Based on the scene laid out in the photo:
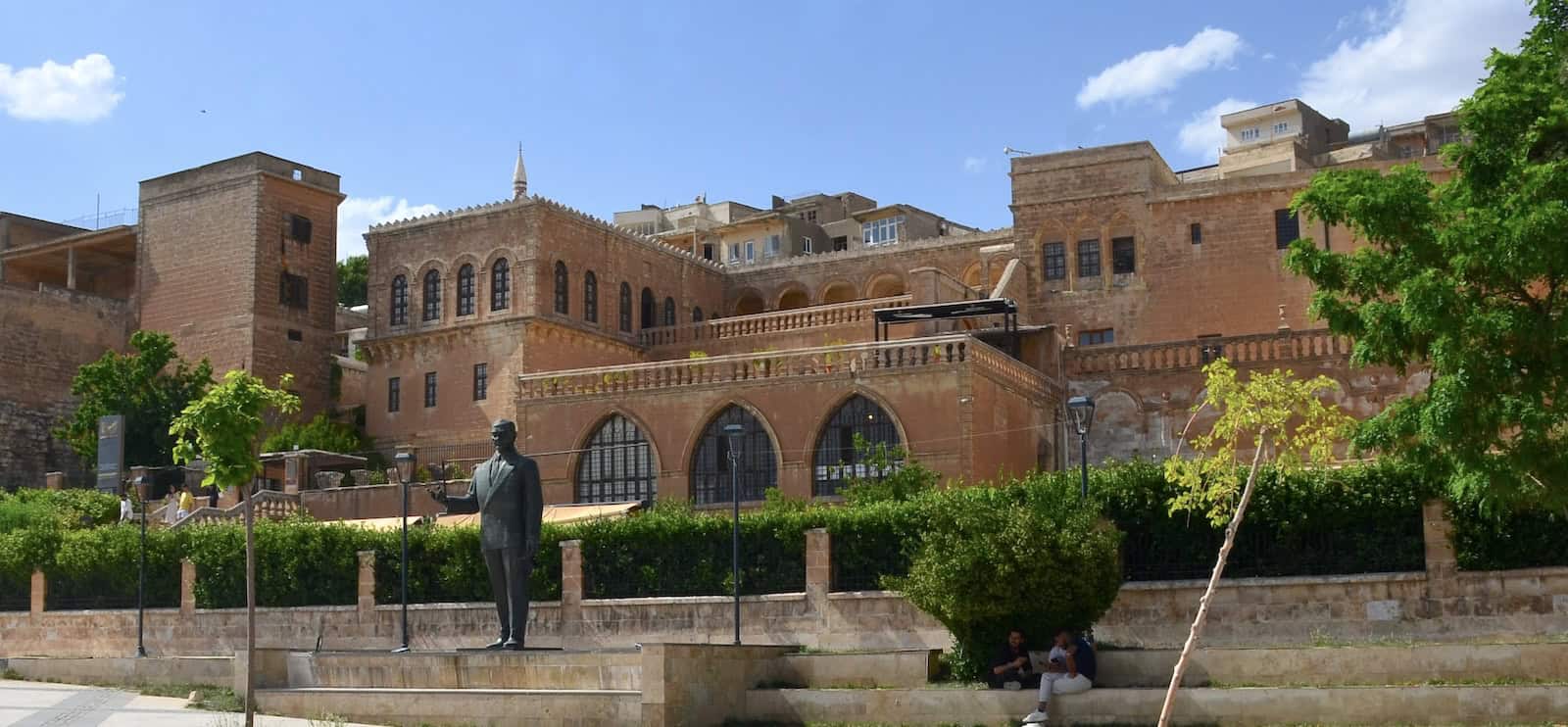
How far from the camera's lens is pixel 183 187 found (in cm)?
4703

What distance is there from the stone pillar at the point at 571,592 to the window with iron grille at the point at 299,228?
24002mm

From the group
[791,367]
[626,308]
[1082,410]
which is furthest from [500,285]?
[1082,410]

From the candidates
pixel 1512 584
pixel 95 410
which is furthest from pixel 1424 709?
pixel 95 410

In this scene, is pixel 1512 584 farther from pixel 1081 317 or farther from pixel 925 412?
pixel 1081 317

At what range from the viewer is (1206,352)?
1304 inches

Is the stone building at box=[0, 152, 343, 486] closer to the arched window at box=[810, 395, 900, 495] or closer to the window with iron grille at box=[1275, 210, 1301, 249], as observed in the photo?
the arched window at box=[810, 395, 900, 495]

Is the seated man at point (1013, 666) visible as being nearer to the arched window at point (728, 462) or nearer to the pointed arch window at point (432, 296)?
the arched window at point (728, 462)

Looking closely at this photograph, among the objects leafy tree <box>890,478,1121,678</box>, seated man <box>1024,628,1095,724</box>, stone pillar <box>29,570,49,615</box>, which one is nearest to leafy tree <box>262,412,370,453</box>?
stone pillar <box>29,570,49,615</box>

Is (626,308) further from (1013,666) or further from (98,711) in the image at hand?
(1013,666)

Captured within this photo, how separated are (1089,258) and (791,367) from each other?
410 inches

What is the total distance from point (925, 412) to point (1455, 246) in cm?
1429

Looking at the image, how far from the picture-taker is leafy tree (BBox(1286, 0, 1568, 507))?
16234mm

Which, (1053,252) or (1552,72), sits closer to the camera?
(1552,72)

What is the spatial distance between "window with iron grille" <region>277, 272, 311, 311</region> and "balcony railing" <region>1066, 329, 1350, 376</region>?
2191 centimetres
